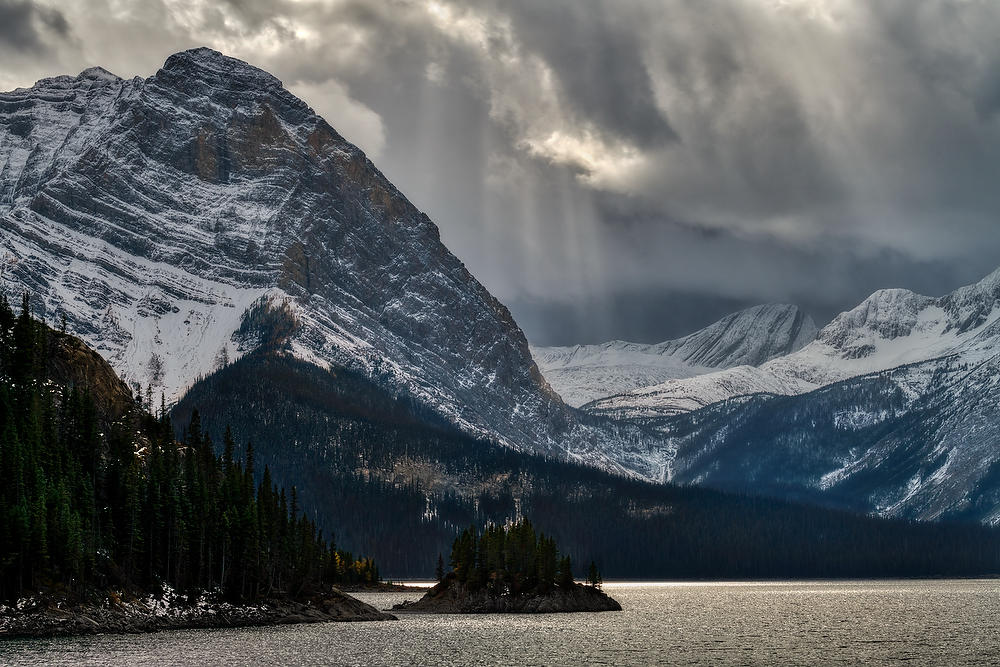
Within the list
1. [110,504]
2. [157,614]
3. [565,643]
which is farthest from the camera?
[110,504]

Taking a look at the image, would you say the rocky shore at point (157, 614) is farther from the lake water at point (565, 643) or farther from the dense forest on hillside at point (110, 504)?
the lake water at point (565, 643)

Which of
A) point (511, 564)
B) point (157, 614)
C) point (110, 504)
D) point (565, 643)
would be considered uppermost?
point (110, 504)

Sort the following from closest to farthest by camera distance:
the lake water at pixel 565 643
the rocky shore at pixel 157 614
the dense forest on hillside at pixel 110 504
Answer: the lake water at pixel 565 643, the rocky shore at pixel 157 614, the dense forest on hillside at pixel 110 504

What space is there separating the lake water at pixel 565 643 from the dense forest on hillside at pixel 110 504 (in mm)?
9421

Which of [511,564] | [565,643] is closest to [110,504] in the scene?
[565,643]

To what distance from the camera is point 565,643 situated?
14262 cm

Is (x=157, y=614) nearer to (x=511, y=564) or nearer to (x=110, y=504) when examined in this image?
(x=110, y=504)

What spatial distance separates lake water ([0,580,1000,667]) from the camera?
122 meters

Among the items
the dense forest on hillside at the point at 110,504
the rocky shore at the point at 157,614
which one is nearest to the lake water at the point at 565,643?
the rocky shore at the point at 157,614

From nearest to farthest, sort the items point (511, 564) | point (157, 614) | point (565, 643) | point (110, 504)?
point (565, 643) → point (157, 614) → point (110, 504) → point (511, 564)

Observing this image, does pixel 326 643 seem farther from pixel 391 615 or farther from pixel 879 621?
pixel 879 621

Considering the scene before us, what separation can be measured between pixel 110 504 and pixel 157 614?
16069 mm

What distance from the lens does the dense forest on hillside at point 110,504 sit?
445 feet

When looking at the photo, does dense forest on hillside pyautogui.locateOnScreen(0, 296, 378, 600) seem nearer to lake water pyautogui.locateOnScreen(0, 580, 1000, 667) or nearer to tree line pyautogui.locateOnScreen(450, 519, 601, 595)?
lake water pyautogui.locateOnScreen(0, 580, 1000, 667)
